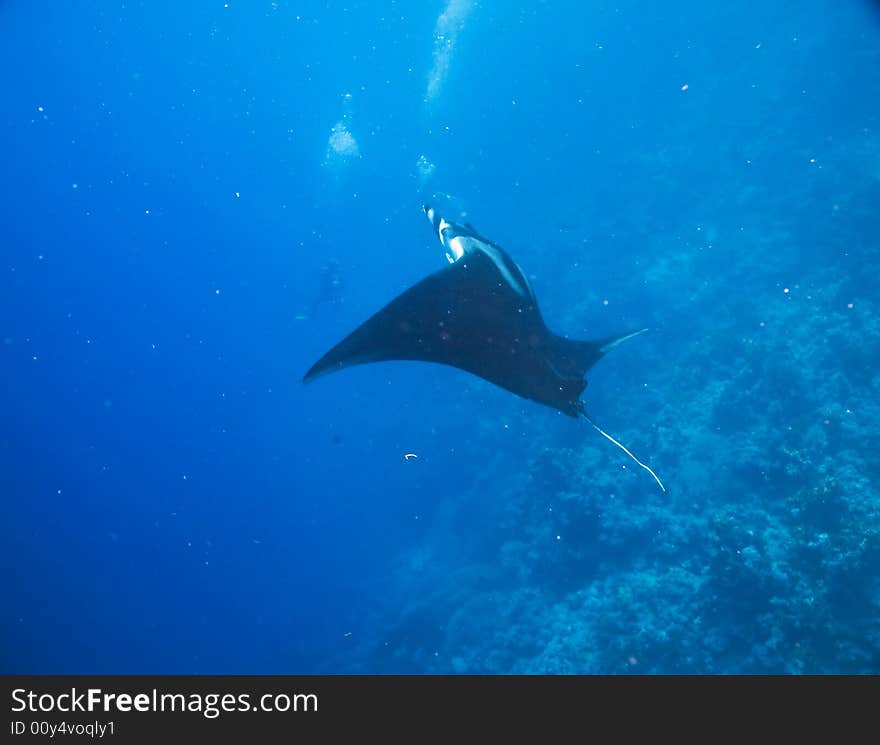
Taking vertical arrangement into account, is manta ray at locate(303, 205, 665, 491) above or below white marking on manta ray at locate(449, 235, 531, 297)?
below

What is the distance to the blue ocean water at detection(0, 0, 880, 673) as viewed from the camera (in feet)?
37.5

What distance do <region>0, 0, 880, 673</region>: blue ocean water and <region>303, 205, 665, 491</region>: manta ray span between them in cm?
551

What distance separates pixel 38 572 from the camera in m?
48.8

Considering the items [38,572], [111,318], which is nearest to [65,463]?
[38,572]

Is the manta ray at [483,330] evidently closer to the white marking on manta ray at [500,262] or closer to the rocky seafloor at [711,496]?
the white marking on manta ray at [500,262]

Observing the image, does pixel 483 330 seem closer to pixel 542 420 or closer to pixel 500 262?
pixel 500 262

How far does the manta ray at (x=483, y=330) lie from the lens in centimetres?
436

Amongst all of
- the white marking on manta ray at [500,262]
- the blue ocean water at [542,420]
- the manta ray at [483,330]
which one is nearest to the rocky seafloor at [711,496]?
the blue ocean water at [542,420]

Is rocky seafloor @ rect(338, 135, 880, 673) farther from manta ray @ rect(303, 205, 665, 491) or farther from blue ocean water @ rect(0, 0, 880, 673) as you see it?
manta ray @ rect(303, 205, 665, 491)

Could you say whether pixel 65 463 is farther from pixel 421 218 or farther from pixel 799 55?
pixel 799 55

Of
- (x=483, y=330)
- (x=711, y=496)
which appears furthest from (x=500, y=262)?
(x=711, y=496)

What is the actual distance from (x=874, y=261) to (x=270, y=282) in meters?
63.5

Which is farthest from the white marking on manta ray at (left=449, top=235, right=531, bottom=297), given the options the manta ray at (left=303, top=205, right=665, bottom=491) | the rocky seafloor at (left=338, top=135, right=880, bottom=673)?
the rocky seafloor at (left=338, top=135, right=880, bottom=673)

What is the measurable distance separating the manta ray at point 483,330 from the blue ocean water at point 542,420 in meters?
5.51
